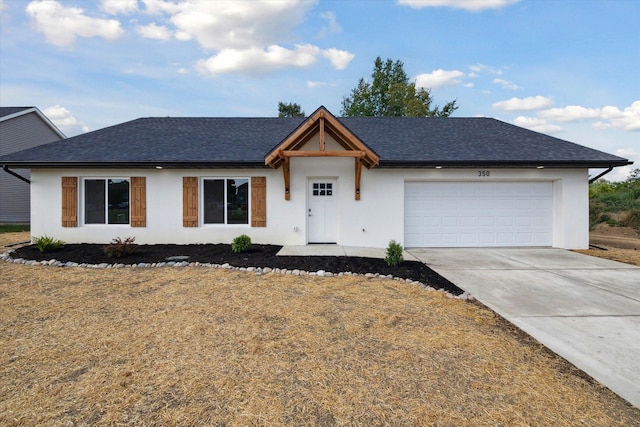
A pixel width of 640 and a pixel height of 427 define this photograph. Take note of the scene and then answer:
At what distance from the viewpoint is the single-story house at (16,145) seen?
62.1ft

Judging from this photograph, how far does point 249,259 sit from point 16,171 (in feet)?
62.6

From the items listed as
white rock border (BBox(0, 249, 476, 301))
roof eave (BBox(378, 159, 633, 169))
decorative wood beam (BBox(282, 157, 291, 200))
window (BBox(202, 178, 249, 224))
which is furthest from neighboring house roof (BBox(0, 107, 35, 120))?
roof eave (BBox(378, 159, 633, 169))

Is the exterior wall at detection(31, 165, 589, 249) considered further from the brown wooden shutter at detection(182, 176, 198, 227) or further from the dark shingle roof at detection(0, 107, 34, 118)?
the dark shingle roof at detection(0, 107, 34, 118)

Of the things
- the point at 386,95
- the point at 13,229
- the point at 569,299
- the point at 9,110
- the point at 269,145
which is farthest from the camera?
the point at 386,95

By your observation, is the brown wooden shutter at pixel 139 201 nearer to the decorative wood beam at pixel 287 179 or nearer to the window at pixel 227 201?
the window at pixel 227 201

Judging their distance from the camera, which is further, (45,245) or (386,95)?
(386,95)

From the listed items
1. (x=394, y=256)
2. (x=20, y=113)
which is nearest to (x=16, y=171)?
(x=20, y=113)

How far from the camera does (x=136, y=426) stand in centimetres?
232

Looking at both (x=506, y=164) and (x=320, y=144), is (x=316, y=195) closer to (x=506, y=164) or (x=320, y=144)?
(x=320, y=144)

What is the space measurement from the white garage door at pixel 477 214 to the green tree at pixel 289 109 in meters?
29.6

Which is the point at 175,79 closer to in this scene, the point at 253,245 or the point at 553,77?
the point at 253,245

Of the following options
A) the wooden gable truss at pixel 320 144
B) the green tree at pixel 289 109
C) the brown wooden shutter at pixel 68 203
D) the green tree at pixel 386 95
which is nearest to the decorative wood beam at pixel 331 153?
the wooden gable truss at pixel 320 144

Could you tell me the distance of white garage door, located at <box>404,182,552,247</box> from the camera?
33.4 ft

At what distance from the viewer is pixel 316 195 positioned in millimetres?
10062
